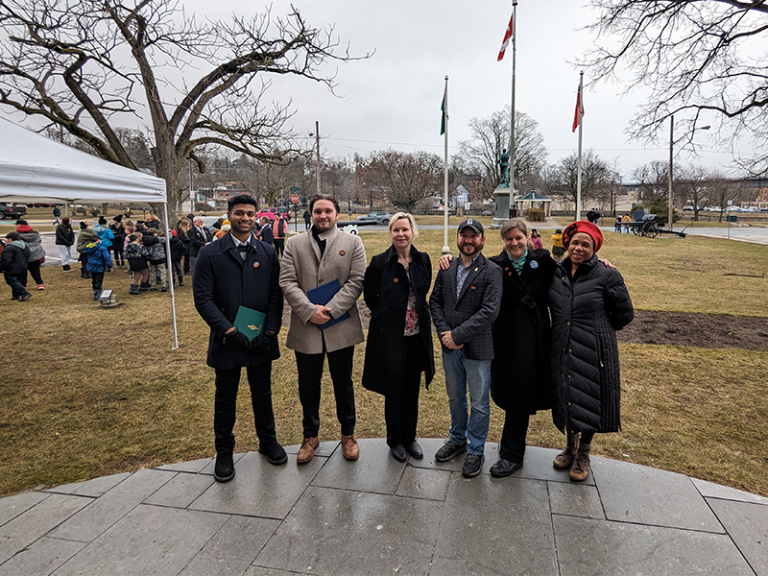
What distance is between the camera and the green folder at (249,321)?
3248 mm

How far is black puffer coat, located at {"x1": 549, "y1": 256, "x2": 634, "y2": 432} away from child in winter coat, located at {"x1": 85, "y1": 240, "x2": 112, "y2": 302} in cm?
1056

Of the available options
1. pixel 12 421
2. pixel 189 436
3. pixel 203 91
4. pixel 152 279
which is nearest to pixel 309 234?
pixel 189 436

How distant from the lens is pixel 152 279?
484 inches

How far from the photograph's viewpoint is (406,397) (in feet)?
11.3

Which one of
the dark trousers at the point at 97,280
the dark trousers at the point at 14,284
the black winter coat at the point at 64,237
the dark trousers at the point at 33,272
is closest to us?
the dark trousers at the point at 14,284

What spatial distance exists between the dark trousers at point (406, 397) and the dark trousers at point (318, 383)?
12.9 inches

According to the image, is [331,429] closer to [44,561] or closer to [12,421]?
[44,561]

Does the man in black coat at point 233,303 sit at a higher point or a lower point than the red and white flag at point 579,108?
lower

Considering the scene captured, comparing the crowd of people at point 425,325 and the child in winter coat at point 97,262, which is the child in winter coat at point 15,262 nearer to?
the child in winter coat at point 97,262

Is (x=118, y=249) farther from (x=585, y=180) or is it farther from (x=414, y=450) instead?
(x=585, y=180)

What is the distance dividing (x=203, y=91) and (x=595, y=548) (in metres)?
17.5

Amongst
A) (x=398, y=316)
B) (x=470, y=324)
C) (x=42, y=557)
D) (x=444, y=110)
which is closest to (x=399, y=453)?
(x=398, y=316)

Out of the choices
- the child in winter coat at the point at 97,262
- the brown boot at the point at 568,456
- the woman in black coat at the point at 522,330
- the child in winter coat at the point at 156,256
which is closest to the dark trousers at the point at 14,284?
the child in winter coat at the point at 97,262

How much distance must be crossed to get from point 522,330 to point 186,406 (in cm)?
364
